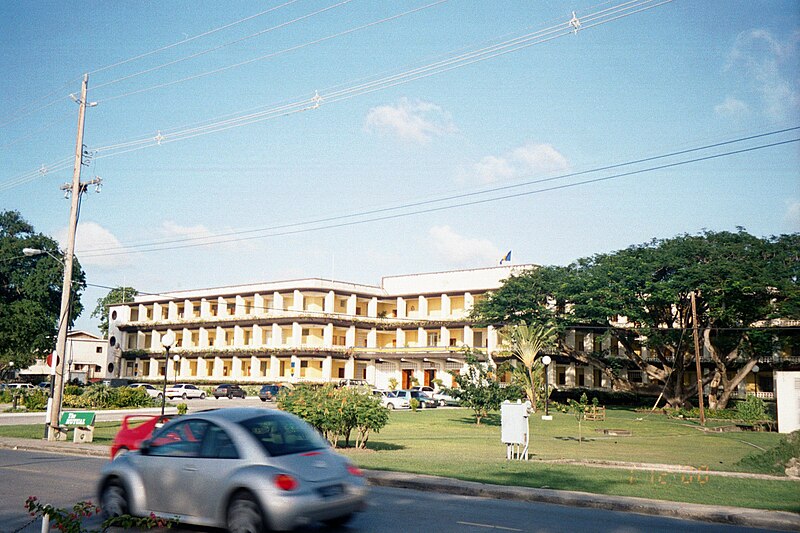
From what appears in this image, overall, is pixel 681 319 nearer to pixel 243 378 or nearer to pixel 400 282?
pixel 400 282

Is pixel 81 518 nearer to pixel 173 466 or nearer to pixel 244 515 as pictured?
pixel 173 466

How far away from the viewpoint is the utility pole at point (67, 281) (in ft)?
85.5

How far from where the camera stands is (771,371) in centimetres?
6194

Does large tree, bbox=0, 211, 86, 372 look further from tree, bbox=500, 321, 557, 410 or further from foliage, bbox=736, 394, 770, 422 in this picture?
foliage, bbox=736, 394, 770, 422

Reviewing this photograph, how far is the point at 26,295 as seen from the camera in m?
72.2

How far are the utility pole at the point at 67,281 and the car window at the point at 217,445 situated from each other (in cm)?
1916

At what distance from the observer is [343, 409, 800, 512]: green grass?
14016 millimetres

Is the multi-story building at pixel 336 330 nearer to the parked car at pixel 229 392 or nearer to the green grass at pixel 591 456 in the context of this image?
the parked car at pixel 229 392

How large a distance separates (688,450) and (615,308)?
29.2 meters

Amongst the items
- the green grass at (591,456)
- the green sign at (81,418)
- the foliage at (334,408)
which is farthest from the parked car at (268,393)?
the foliage at (334,408)

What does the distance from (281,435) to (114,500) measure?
2.62 meters

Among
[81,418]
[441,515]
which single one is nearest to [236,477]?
[441,515]

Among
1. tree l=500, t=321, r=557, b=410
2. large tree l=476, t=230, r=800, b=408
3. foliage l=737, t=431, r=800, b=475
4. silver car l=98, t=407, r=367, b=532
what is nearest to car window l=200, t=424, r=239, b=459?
silver car l=98, t=407, r=367, b=532

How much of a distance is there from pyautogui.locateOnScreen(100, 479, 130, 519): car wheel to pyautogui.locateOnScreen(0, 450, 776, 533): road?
0.79m
